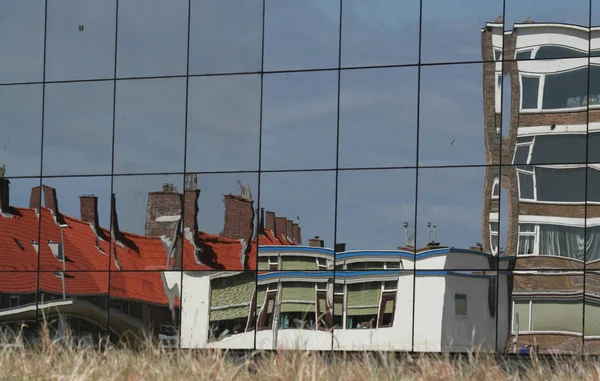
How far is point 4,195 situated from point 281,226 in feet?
35.9

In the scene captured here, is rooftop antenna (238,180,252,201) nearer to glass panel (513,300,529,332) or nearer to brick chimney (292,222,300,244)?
brick chimney (292,222,300,244)

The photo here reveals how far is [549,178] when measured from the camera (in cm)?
2972

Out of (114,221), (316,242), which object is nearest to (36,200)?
(114,221)

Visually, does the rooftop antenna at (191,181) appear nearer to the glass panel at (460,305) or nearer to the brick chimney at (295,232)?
the brick chimney at (295,232)

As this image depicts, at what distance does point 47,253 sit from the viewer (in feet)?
117

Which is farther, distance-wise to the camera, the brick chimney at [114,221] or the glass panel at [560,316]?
the brick chimney at [114,221]

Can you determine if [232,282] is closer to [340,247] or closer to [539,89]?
[340,247]

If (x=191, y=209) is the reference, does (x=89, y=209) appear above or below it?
below

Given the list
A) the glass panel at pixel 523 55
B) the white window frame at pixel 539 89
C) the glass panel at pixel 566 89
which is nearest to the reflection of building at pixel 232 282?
the white window frame at pixel 539 89

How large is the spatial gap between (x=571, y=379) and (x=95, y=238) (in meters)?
26.2

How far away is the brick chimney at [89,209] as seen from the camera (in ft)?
115

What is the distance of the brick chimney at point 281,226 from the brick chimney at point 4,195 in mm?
10399

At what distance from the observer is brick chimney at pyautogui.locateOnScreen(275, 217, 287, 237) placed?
3249cm

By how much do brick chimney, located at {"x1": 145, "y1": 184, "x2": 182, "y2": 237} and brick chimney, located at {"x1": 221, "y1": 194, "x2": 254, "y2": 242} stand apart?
1680 mm
